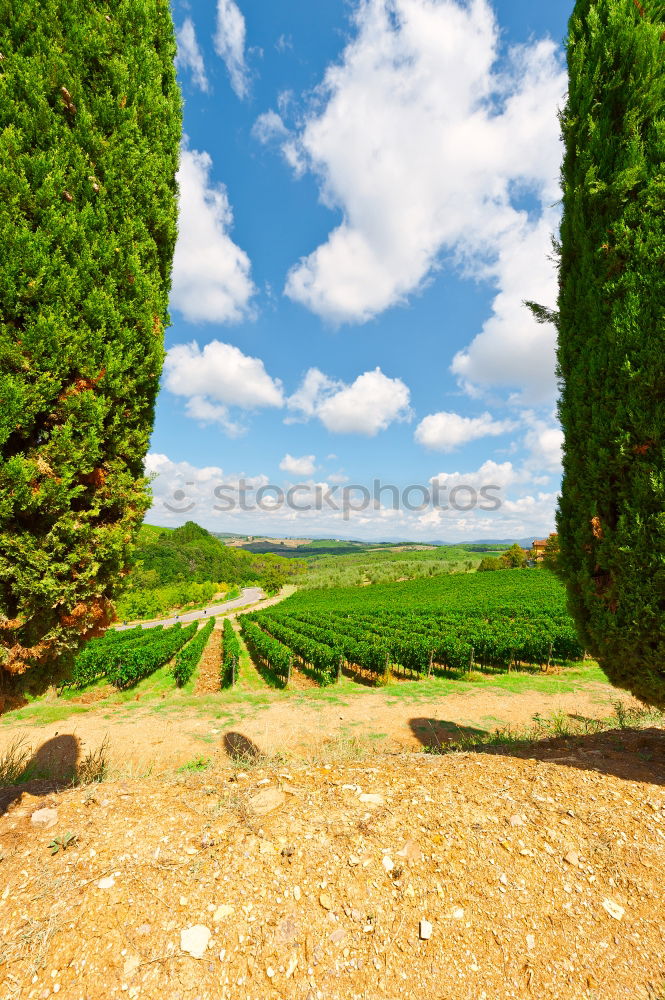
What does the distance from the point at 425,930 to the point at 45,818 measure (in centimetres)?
334

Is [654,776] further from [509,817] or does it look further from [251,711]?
[251,711]

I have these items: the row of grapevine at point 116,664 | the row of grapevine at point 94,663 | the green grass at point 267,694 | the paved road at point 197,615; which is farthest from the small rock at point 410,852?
the paved road at point 197,615

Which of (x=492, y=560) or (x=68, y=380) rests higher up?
(x=68, y=380)

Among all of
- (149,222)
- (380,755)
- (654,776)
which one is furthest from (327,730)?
(149,222)

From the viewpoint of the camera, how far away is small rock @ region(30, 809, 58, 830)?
3.31m

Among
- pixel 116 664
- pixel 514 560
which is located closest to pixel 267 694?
pixel 116 664

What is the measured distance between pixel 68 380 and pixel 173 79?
4742 mm

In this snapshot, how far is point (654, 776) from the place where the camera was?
401 cm

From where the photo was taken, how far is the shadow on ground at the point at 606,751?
4.11m

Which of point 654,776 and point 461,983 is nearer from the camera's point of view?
point 461,983

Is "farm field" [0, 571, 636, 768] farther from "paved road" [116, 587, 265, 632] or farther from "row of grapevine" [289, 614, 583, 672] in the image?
"paved road" [116, 587, 265, 632]

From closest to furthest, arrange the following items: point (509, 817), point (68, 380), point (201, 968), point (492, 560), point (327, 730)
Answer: point (201, 968) → point (509, 817) → point (68, 380) → point (327, 730) → point (492, 560)

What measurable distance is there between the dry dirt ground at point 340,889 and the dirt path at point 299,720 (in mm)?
6123

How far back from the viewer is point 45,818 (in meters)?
3.38
